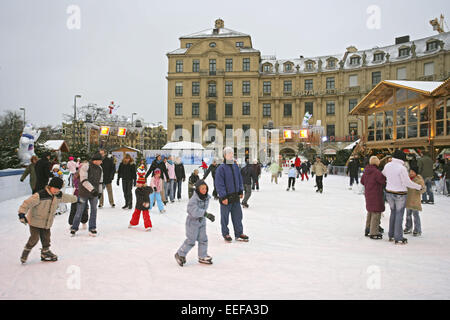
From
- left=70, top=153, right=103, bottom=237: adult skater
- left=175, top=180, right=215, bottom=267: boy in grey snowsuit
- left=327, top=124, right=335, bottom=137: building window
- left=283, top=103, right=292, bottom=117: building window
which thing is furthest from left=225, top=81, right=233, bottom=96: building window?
left=175, top=180, right=215, bottom=267: boy in grey snowsuit

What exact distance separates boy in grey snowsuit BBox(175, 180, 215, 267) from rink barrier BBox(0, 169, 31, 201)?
32.9 ft

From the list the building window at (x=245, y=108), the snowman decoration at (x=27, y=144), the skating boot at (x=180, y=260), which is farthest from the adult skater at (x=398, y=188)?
the building window at (x=245, y=108)

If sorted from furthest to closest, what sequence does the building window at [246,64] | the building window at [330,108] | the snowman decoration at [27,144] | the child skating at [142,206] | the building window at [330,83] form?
the building window at [246,64] < the building window at [330,83] < the building window at [330,108] < the snowman decoration at [27,144] < the child skating at [142,206]

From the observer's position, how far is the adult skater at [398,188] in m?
5.65

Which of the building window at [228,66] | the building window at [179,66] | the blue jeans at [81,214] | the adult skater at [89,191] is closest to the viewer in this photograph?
the adult skater at [89,191]

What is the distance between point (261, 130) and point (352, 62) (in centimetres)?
1604

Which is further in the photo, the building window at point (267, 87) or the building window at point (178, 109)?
the building window at point (267, 87)

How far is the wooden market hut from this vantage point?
16734 millimetres

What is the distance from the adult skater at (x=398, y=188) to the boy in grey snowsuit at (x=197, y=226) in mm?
3376

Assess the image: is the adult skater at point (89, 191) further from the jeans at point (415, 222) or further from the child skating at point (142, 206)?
the jeans at point (415, 222)

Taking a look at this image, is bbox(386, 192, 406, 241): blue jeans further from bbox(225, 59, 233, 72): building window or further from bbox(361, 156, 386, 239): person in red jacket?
bbox(225, 59, 233, 72): building window

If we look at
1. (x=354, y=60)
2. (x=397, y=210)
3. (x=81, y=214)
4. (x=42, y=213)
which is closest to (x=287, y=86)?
(x=354, y=60)

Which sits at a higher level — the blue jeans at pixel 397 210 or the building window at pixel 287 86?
the building window at pixel 287 86
